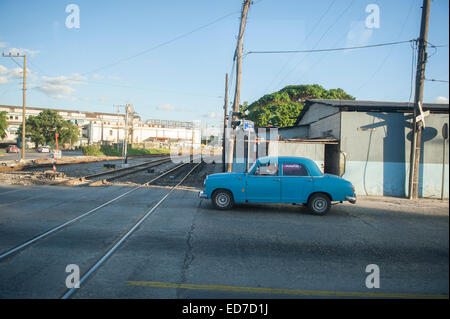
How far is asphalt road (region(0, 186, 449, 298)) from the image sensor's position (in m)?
4.17

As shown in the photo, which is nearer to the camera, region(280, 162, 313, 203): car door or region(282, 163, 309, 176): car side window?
region(280, 162, 313, 203): car door

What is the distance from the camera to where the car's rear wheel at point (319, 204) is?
9.49 metres

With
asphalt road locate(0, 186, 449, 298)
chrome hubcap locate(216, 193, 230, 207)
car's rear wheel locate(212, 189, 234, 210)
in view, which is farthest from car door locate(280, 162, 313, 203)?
chrome hubcap locate(216, 193, 230, 207)

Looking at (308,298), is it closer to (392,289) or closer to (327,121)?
(392,289)

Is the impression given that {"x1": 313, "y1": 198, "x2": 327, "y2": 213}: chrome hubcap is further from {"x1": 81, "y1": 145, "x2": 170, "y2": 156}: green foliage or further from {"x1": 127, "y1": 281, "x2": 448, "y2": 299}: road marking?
{"x1": 81, "y1": 145, "x2": 170, "y2": 156}: green foliage

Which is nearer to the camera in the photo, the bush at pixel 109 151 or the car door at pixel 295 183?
the car door at pixel 295 183

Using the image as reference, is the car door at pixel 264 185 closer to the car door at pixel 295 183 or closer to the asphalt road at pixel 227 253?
the car door at pixel 295 183

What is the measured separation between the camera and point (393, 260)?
542cm

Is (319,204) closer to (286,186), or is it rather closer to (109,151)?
(286,186)

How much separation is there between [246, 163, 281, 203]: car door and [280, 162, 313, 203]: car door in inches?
7.0

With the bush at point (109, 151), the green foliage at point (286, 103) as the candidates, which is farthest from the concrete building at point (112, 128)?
the green foliage at point (286, 103)

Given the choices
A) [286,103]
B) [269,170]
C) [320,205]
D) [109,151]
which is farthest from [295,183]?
[109,151]
